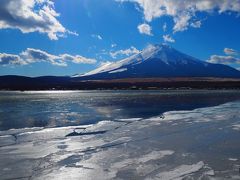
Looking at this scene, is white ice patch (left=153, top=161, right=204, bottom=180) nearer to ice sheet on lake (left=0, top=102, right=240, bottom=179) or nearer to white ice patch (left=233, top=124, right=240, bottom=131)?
ice sheet on lake (left=0, top=102, right=240, bottom=179)

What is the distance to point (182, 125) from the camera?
15.5 meters

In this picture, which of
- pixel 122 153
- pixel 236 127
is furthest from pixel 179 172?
pixel 236 127

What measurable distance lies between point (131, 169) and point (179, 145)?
330 cm

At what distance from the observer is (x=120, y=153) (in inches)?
371

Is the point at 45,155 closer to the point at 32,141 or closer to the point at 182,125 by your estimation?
the point at 32,141

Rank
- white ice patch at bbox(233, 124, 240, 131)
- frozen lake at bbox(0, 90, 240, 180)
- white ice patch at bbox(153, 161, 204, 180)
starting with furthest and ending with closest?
white ice patch at bbox(233, 124, 240, 131) < frozen lake at bbox(0, 90, 240, 180) < white ice patch at bbox(153, 161, 204, 180)

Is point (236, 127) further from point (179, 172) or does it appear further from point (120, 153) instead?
point (179, 172)

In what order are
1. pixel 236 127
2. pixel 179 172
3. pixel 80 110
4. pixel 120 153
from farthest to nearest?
pixel 80 110, pixel 236 127, pixel 120 153, pixel 179 172

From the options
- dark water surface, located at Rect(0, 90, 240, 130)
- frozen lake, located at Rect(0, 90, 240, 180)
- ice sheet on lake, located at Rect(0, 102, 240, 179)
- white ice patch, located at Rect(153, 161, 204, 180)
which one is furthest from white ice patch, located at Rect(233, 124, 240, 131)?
white ice patch, located at Rect(153, 161, 204, 180)

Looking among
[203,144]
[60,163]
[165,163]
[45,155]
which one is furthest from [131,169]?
[203,144]

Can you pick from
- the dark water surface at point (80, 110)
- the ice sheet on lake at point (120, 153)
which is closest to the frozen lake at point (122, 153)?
the ice sheet on lake at point (120, 153)

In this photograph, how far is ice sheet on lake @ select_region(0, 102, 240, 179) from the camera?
739 centimetres

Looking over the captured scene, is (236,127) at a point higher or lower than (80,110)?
lower

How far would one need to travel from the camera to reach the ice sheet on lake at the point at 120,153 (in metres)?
7.39
